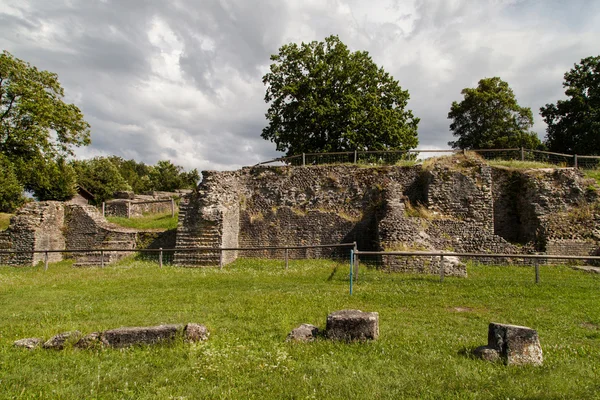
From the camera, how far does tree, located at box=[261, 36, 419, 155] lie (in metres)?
28.0

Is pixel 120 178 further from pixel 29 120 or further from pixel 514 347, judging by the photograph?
pixel 514 347

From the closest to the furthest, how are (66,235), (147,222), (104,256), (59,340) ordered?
(59,340), (104,256), (66,235), (147,222)

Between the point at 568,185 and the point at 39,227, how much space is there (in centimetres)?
2665

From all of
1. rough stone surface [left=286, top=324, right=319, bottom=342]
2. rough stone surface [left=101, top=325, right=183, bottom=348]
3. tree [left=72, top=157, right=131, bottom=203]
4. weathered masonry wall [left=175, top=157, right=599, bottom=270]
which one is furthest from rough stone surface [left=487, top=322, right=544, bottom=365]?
tree [left=72, top=157, right=131, bottom=203]

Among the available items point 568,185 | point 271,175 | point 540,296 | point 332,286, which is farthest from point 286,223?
point 568,185

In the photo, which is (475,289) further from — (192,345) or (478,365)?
(192,345)

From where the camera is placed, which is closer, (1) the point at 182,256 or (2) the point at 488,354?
(2) the point at 488,354

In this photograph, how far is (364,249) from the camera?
18.9 meters

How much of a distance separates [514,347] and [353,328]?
2340mm

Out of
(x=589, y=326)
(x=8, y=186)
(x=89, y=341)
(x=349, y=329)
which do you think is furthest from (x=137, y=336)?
(x=8, y=186)

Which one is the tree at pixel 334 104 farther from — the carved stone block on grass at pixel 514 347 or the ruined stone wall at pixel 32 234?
the carved stone block on grass at pixel 514 347

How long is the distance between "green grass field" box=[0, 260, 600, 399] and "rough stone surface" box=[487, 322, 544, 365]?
17cm

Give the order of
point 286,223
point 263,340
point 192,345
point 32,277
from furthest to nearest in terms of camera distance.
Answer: point 286,223 < point 32,277 < point 263,340 < point 192,345

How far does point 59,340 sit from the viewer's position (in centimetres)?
630
